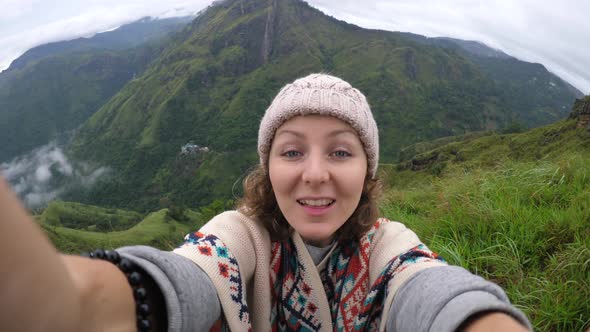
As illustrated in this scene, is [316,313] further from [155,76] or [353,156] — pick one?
[155,76]

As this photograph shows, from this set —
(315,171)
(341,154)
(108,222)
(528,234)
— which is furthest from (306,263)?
(108,222)

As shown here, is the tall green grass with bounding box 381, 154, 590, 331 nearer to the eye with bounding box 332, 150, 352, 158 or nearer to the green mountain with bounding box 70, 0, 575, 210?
the eye with bounding box 332, 150, 352, 158

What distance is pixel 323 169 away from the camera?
2021 millimetres

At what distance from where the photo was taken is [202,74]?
15750cm

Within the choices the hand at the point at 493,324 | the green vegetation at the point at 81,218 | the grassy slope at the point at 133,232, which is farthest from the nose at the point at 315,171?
the green vegetation at the point at 81,218

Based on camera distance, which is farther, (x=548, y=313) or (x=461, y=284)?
(x=548, y=313)

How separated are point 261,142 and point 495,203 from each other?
278 centimetres

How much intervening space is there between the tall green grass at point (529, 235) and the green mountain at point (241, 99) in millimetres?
99906

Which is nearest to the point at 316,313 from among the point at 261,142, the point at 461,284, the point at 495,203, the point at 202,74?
the point at 461,284

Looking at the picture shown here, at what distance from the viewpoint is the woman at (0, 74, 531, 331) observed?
1362 millimetres

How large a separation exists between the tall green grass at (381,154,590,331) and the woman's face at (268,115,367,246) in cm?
153

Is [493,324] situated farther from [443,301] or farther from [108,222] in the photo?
[108,222]

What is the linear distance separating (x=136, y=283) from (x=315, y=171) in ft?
3.51

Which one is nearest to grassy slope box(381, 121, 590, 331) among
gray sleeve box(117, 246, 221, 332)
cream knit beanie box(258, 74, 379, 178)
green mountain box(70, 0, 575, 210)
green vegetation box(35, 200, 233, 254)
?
cream knit beanie box(258, 74, 379, 178)
